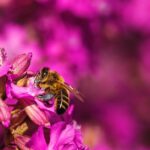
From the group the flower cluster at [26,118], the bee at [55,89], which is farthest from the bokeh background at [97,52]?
the flower cluster at [26,118]

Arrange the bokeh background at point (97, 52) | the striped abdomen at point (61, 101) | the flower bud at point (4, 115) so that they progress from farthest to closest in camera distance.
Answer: the bokeh background at point (97, 52)
the striped abdomen at point (61, 101)
the flower bud at point (4, 115)

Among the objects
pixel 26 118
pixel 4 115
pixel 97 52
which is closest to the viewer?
pixel 4 115

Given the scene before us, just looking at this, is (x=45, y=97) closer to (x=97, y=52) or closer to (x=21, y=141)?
(x=21, y=141)

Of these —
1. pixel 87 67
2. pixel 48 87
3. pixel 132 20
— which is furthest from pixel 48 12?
pixel 48 87

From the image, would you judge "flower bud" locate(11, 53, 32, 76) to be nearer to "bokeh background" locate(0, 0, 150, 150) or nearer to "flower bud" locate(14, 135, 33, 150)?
"flower bud" locate(14, 135, 33, 150)

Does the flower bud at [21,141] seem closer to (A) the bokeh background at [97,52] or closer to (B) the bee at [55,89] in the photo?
(B) the bee at [55,89]

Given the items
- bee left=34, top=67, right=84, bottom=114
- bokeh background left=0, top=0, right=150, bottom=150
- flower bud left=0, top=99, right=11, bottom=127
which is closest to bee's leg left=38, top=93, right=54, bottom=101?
bee left=34, top=67, right=84, bottom=114

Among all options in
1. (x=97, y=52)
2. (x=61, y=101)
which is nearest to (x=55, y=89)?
(x=61, y=101)

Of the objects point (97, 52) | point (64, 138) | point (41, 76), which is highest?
point (41, 76)
